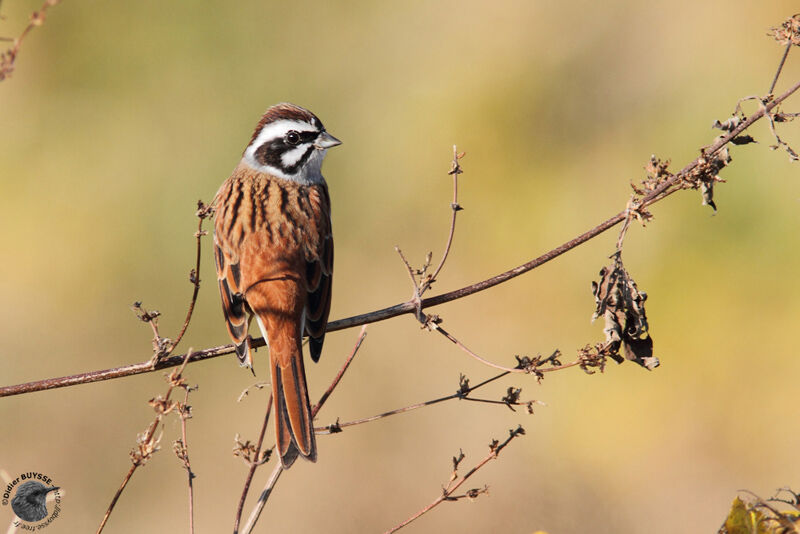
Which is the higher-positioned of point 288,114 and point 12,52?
point 288,114

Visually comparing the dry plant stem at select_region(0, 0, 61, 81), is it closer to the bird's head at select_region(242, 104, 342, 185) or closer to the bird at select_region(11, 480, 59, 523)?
the bird at select_region(11, 480, 59, 523)

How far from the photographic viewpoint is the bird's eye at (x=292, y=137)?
423cm

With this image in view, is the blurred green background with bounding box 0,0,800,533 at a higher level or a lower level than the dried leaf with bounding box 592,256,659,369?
higher

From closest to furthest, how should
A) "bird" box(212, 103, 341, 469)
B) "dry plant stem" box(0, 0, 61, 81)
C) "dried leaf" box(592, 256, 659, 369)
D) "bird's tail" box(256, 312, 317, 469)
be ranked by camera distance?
"dry plant stem" box(0, 0, 61, 81) → "dried leaf" box(592, 256, 659, 369) → "bird's tail" box(256, 312, 317, 469) → "bird" box(212, 103, 341, 469)

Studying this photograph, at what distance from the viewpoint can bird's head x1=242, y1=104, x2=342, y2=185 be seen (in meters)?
4.18

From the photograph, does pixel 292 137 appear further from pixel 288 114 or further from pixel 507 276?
pixel 507 276

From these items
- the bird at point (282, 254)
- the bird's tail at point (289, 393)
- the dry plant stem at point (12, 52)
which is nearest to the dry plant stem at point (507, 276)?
the bird's tail at point (289, 393)

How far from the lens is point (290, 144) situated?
14.0 feet

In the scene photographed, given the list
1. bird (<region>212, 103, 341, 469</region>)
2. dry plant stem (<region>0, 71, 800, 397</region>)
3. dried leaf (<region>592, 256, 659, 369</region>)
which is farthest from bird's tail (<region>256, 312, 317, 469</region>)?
dried leaf (<region>592, 256, 659, 369</region>)

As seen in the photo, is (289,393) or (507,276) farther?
(289,393)

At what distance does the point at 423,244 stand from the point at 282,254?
3.49m

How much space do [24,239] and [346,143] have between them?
2.75 meters

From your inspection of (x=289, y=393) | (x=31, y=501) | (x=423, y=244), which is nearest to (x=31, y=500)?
(x=31, y=501)

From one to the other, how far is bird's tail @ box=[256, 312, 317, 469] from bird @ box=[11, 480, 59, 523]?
71 cm
